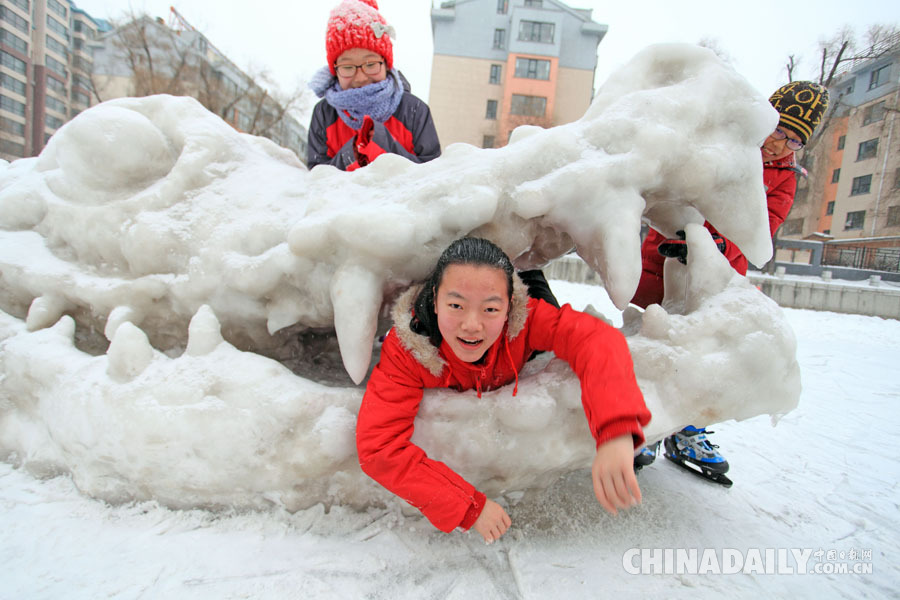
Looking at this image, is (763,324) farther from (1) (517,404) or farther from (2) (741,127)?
(1) (517,404)

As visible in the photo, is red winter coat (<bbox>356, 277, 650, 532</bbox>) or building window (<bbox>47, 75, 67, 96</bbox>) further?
building window (<bbox>47, 75, 67, 96</bbox>)

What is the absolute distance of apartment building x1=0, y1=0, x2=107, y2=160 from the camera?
8.63 m

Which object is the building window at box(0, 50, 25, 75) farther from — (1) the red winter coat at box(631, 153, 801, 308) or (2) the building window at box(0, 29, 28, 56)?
(1) the red winter coat at box(631, 153, 801, 308)

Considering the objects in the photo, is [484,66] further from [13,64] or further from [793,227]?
[13,64]

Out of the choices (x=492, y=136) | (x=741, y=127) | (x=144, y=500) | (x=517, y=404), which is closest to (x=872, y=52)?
(x=492, y=136)

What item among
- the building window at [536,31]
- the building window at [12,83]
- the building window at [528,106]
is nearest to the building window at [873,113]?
the building window at [528,106]

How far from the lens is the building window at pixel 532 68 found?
2098cm

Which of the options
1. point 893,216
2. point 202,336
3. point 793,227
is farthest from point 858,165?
point 202,336

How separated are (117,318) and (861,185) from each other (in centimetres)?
2140

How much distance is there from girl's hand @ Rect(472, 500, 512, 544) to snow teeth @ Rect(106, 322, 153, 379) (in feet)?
3.51

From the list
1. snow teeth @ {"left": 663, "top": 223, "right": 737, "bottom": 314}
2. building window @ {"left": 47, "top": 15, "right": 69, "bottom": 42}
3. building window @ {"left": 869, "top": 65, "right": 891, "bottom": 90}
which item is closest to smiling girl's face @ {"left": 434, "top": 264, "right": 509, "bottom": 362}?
snow teeth @ {"left": 663, "top": 223, "right": 737, "bottom": 314}

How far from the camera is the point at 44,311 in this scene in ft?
5.24

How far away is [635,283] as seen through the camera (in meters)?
1.31

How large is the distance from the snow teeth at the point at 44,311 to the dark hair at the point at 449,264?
133 cm
